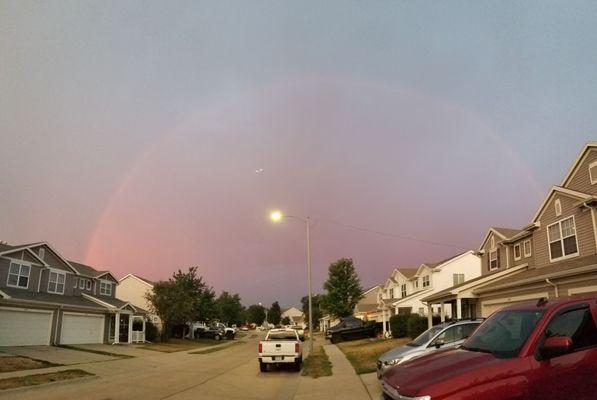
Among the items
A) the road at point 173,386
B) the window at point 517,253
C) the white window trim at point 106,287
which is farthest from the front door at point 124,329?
the window at point 517,253

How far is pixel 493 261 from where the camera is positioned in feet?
106

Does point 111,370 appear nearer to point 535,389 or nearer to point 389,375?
point 389,375

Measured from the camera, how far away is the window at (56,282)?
38253 millimetres

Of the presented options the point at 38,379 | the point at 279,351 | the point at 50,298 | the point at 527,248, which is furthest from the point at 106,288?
the point at 527,248

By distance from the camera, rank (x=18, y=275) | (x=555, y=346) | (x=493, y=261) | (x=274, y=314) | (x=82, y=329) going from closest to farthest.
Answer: (x=555, y=346)
(x=493, y=261)
(x=18, y=275)
(x=82, y=329)
(x=274, y=314)

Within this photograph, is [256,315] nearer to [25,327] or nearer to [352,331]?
[352,331]

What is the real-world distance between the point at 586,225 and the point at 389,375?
59.5 feet

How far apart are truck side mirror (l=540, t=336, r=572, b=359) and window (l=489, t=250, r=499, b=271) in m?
28.9

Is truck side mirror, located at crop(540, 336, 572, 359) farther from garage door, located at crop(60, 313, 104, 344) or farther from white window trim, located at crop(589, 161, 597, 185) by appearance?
garage door, located at crop(60, 313, 104, 344)

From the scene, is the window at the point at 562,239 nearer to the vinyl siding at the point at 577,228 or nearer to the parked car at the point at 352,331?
the vinyl siding at the point at 577,228

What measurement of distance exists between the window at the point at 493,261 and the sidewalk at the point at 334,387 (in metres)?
17.9

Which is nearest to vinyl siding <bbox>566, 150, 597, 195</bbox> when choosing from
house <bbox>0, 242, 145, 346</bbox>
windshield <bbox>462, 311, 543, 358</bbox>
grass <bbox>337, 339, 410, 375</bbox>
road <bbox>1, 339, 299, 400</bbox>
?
grass <bbox>337, 339, 410, 375</bbox>

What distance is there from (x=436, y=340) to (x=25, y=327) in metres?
28.6

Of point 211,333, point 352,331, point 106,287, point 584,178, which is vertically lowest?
point 211,333
